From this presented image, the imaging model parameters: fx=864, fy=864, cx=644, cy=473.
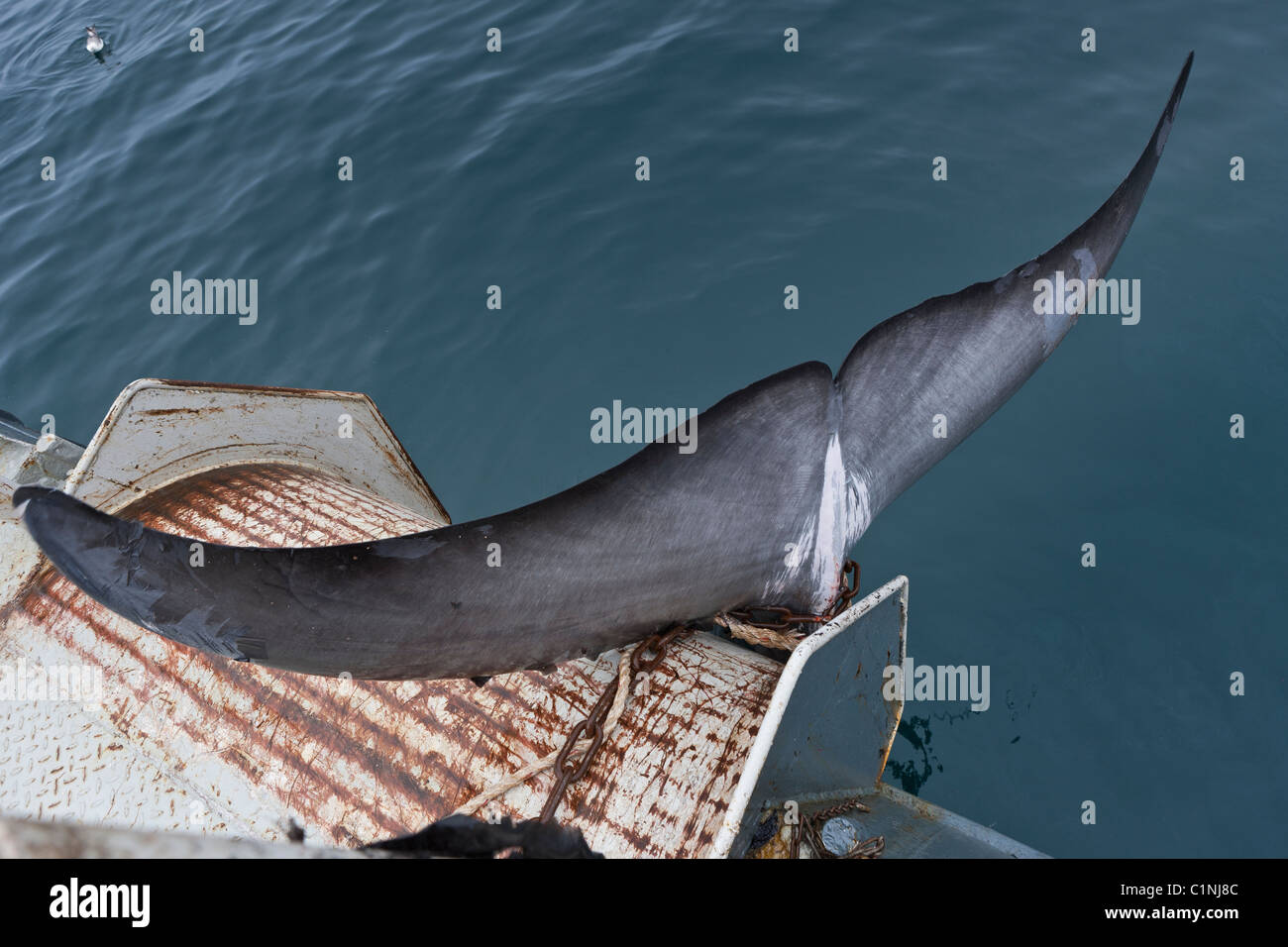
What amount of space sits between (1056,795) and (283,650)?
4373 millimetres

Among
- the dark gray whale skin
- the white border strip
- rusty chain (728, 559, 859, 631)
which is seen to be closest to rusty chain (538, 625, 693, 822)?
the dark gray whale skin

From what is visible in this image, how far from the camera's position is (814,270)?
8.04 meters

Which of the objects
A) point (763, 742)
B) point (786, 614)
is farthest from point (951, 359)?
point (763, 742)

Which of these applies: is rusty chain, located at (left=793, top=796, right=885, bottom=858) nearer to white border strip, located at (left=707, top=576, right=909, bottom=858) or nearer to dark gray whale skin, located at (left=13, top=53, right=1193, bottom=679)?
white border strip, located at (left=707, top=576, right=909, bottom=858)

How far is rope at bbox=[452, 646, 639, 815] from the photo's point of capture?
3371 millimetres

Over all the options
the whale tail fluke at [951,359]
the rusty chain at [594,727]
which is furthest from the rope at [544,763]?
the whale tail fluke at [951,359]

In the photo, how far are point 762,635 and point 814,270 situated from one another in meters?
5.05

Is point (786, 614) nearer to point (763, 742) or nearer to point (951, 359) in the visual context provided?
point (763, 742)

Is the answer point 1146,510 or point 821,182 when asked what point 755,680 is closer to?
point 1146,510

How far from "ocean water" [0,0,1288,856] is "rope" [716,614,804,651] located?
2.02 metres

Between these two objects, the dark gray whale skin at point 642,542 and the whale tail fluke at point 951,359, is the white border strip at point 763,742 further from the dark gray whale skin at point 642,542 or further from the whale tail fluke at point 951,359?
the whale tail fluke at point 951,359

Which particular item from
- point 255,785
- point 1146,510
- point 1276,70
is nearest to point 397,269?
point 255,785

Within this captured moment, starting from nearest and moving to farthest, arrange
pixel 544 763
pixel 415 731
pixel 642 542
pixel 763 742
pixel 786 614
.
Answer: pixel 763 742 → pixel 642 542 → pixel 544 763 → pixel 786 614 → pixel 415 731

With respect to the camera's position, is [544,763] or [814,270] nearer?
[544,763]
